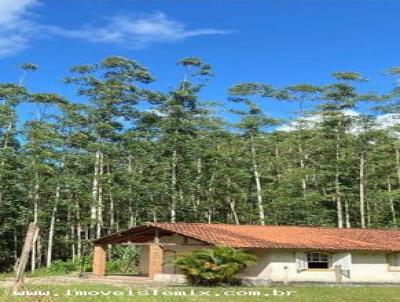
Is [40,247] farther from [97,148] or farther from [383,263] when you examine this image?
[383,263]

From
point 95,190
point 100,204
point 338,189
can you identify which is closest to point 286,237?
point 338,189

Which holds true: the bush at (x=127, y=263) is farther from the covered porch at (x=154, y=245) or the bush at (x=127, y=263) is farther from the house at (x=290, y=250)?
the house at (x=290, y=250)

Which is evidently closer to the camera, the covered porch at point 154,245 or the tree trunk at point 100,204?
the covered porch at point 154,245

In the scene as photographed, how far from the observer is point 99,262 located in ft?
108

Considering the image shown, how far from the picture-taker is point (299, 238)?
29578mm

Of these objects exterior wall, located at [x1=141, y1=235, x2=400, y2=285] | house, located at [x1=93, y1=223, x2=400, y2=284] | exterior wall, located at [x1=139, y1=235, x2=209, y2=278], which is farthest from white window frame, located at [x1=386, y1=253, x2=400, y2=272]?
exterior wall, located at [x1=139, y1=235, x2=209, y2=278]

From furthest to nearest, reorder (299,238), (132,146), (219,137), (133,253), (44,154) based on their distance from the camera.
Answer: (219,137) < (132,146) < (44,154) < (133,253) < (299,238)

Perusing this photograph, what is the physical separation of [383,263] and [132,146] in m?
23.1

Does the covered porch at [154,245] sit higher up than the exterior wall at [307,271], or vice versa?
the covered porch at [154,245]

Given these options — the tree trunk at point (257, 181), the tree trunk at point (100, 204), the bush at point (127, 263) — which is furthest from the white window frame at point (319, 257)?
the tree trunk at point (100, 204)

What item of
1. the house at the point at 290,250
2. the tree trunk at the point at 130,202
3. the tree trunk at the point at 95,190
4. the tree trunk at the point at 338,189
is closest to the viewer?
the house at the point at 290,250

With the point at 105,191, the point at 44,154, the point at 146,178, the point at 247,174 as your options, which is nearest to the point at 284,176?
the point at 247,174

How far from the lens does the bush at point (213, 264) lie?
24.3m

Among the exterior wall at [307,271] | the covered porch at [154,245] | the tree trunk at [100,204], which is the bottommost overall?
the exterior wall at [307,271]
